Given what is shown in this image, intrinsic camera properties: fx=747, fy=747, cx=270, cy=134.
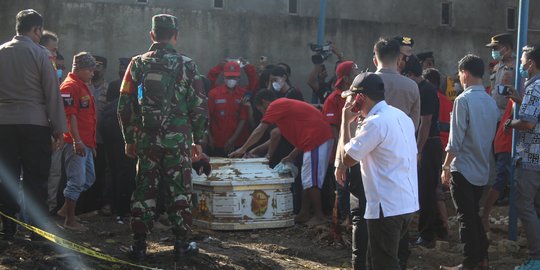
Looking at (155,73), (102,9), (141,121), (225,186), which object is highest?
(102,9)

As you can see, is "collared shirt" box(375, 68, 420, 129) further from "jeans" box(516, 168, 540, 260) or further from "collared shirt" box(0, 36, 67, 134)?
"collared shirt" box(0, 36, 67, 134)

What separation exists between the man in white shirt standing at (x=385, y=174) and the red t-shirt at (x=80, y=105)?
13.7ft

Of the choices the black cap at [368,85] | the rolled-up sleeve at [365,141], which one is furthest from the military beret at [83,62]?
the rolled-up sleeve at [365,141]

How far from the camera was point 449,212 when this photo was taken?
1029cm

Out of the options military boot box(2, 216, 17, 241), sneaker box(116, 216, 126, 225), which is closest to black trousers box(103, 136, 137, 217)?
sneaker box(116, 216, 126, 225)

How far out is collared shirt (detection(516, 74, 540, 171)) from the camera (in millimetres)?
6781

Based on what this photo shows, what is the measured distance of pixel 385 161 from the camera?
17.1 feet

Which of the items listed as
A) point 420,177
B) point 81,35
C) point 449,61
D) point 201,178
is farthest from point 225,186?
point 449,61

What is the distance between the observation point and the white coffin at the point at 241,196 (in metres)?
8.91

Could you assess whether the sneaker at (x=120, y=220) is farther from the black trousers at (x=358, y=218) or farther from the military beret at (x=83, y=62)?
the black trousers at (x=358, y=218)

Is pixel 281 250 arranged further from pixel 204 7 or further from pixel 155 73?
pixel 204 7

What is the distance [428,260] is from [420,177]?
95cm

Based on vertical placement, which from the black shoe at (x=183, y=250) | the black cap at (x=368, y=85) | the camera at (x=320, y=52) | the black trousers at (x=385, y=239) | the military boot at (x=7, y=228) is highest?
the camera at (x=320, y=52)

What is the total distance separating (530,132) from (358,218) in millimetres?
2095
